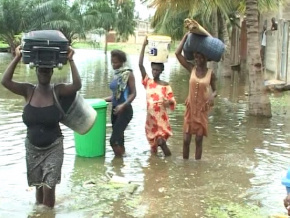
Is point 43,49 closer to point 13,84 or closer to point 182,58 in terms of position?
point 13,84

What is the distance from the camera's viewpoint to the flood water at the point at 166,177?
210 inches

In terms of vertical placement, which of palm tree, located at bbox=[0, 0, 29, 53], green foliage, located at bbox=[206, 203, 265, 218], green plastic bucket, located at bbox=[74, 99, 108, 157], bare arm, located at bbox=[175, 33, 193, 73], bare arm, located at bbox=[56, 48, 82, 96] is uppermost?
palm tree, located at bbox=[0, 0, 29, 53]

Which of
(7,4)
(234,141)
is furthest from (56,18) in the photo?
(234,141)

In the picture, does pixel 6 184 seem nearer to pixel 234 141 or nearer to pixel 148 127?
pixel 148 127

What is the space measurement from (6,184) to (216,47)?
323cm

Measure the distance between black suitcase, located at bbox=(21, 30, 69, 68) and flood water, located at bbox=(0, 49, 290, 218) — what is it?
1541 mm

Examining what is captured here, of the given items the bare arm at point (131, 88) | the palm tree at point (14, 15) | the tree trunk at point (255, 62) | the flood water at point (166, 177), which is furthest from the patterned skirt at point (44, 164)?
the palm tree at point (14, 15)

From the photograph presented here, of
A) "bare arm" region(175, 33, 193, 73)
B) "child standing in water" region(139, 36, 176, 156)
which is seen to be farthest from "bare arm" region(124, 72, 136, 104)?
"bare arm" region(175, 33, 193, 73)

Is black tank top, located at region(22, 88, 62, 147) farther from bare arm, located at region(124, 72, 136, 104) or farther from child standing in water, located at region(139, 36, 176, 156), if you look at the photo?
child standing in water, located at region(139, 36, 176, 156)

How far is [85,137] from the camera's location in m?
7.28

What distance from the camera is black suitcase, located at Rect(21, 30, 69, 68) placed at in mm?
4629

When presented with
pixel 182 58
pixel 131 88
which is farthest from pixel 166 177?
pixel 182 58

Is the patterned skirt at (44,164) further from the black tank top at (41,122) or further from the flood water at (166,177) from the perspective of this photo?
the flood water at (166,177)

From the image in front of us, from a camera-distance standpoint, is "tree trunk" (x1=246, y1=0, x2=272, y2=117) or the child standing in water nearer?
the child standing in water
